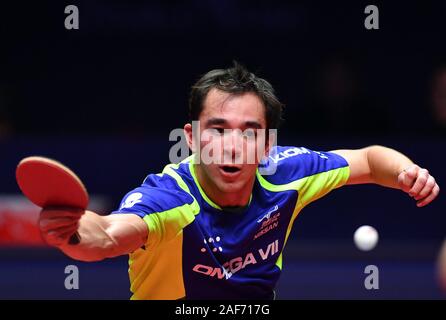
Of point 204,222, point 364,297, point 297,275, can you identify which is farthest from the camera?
point 297,275

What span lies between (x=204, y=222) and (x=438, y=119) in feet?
21.0

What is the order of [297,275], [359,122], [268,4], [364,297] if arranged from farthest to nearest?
[268,4] < [359,122] < [297,275] < [364,297]

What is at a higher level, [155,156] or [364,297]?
[155,156]

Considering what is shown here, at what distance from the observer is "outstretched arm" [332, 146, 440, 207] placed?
4.48 meters

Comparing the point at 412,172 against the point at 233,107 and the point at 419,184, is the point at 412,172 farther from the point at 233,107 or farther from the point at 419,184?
the point at 233,107

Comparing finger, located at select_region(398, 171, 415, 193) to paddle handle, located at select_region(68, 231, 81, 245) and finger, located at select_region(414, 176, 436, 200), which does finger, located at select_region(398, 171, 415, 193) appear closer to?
finger, located at select_region(414, 176, 436, 200)

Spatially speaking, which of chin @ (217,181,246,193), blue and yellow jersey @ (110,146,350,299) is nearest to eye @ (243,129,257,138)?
chin @ (217,181,246,193)

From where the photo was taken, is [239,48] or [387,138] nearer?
[387,138]

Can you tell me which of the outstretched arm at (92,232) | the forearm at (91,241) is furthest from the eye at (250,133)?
the forearm at (91,241)

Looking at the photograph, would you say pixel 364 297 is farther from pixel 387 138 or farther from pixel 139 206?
pixel 139 206

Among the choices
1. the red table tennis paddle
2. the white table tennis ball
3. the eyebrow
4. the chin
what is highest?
the eyebrow

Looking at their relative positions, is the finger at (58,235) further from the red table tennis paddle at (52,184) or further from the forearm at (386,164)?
the forearm at (386,164)
